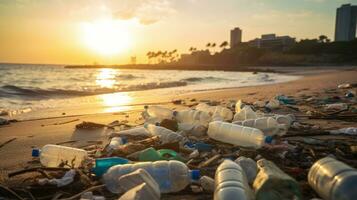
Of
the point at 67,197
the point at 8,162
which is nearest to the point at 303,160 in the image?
the point at 67,197

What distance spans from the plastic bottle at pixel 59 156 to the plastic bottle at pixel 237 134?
1.50 m

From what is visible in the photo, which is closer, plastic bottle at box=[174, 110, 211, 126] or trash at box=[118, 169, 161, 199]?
trash at box=[118, 169, 161, 199]

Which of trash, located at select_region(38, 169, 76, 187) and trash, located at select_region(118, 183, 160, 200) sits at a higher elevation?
trash, located at select_region(118, 183, 160, 200)

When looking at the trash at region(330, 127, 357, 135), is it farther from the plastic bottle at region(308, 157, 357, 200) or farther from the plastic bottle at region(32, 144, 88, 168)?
the plastic bottle at region(32, 144, 88, 168)

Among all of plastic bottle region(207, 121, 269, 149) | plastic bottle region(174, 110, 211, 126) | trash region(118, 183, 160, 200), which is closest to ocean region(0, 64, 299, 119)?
plastic bottle region(174, 110, 211, 126)

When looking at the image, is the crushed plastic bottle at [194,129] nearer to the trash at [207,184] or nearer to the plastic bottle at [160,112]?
the plastic bottle at [160,112]

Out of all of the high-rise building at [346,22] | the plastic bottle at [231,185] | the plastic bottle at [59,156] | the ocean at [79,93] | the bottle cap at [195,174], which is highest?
the high-rise building at [346,22]

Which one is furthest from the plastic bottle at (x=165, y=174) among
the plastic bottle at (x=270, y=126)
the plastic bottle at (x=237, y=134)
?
the plastic bottle at (x=270, y=126)

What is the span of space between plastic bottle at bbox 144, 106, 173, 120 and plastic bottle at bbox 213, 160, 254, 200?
2405 mm

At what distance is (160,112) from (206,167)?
219cm

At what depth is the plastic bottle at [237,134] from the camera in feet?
9.12

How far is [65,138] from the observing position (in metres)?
3.62

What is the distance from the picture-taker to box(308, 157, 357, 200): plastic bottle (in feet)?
4.23

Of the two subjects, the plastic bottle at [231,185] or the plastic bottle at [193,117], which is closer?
the plastic bottle at [231,185]
